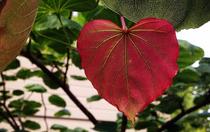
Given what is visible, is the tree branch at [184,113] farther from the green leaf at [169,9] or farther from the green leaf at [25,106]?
the green leaf at [169,9]

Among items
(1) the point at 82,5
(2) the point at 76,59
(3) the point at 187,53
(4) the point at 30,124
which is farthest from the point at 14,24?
(4) the point at 30,124

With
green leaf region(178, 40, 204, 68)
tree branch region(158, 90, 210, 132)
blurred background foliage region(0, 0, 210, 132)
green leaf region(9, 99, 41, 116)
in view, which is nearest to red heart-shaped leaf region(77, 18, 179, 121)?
blurred background foliage region(0, 0, 210, 132)

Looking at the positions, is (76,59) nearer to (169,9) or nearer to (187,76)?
(187,76)

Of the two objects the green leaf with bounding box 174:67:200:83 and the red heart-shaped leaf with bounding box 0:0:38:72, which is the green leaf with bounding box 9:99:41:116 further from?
the red heart-shaped leaf with bounding box 0:0:38:72

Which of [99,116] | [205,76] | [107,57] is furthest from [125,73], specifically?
[99,116]

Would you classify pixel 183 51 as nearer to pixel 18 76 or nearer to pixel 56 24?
pixel 56 24

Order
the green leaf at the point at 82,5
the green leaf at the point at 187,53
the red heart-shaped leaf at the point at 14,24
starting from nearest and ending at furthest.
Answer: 1. the red heart-shaped leaf at the point at 14,24
2. the green leaf at the point at 82,5
3. the green leaf at the point at 187,53

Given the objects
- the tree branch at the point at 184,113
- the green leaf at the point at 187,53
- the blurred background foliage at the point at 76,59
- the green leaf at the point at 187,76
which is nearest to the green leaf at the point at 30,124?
the blurred background foliage at the point at 76,59
